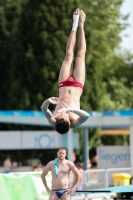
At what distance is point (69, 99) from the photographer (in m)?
10.8

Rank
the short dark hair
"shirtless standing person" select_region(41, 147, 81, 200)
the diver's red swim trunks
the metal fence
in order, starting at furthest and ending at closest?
the metal fence → "shirtless standing person" select_region(41, 147, 81, 200) → the diver's red swim trunks → the short dark hair

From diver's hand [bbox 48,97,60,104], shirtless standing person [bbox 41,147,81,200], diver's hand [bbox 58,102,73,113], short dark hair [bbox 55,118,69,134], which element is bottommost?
shirtless standing person [bbox 41,147,81,200]

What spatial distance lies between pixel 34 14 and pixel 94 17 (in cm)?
753

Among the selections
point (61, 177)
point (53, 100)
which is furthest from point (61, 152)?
point (53, 100)

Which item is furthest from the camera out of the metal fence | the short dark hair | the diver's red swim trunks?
the metal fence

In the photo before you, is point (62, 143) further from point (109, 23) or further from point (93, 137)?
point (109, 23)

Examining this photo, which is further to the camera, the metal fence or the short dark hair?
the metal fence

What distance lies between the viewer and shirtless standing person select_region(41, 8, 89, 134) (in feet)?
34.3

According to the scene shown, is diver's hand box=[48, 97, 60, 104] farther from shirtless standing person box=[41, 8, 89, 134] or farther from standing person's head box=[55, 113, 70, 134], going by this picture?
standing person's head box=[55, 113, 70, 134]

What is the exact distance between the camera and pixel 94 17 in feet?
143

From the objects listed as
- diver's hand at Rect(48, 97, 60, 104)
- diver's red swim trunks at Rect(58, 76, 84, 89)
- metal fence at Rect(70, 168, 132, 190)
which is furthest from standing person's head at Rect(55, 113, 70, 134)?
metal fence at Rect(70, 168, 132, 190)

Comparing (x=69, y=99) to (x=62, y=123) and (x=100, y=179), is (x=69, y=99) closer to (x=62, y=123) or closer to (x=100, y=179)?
(x=62, y=123)

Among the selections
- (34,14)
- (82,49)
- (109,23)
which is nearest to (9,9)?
(34,14)

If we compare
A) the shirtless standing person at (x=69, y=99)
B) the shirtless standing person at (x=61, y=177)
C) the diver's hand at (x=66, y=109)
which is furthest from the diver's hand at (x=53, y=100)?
the shirtless standing person at (x=61, y=177)
